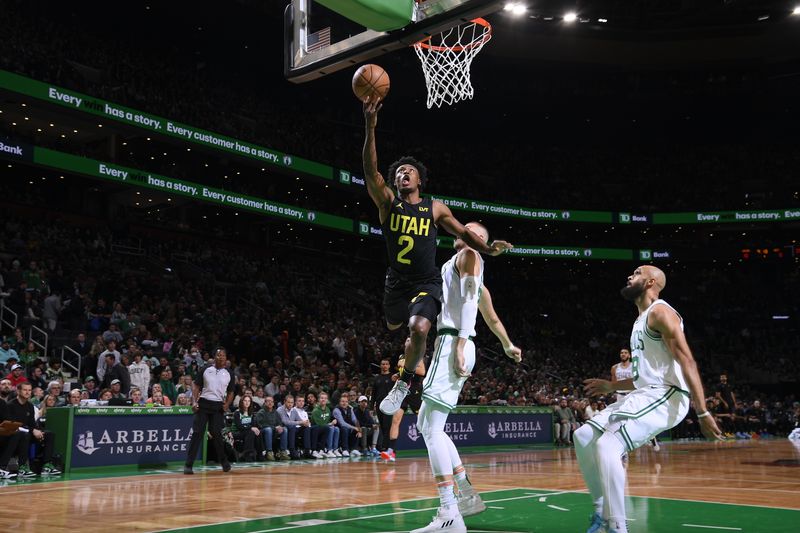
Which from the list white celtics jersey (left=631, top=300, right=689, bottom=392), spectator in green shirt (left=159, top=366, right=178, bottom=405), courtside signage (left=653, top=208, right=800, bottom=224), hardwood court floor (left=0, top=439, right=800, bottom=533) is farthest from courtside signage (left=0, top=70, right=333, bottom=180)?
white celtics jersey (left=631, top=300, right=689, bottom=392)

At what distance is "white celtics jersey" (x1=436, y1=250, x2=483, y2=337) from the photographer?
20.5 ft

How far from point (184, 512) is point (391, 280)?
3.17 metres

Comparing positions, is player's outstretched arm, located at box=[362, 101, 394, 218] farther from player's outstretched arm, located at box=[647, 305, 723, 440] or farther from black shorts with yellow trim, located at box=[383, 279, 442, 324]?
player's outstretched arm, located at box=[647, 305, 723, 440]

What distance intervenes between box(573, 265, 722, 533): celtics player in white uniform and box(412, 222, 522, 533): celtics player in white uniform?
931 millimetres

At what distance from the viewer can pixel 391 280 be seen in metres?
6.51

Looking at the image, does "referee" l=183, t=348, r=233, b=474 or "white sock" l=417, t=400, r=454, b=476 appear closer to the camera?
"white sock" l=417, t=400, r=454, b=476

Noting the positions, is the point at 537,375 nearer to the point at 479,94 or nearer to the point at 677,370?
the point at 479,94

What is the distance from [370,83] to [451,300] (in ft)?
6.17

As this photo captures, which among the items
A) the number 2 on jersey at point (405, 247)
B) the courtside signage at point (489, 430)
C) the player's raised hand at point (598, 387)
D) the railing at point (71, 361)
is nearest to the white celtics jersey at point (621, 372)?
the courtside signage at point (489, 430)

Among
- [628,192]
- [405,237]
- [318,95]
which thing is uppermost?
[318,95]

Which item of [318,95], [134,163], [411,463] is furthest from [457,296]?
[318,95]

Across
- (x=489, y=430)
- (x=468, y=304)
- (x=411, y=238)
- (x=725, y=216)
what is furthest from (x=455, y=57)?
(x=725, y=216)

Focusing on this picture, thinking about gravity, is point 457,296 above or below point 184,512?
above

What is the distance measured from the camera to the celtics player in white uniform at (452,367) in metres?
5.93
